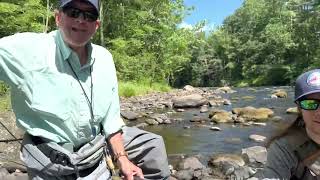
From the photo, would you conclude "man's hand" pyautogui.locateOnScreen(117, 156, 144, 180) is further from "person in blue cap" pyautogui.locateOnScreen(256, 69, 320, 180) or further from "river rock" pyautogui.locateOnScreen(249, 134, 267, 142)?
"river rock" pyautogui.locateOnScreen(249, 134, 267, 142)

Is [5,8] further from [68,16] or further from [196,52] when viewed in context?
[196,52]

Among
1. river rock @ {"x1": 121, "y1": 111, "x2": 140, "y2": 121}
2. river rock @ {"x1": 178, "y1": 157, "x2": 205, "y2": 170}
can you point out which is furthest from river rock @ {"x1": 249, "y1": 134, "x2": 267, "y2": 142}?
river rock @ {"x1": 121, "y1": 111, "x2": 140, "y2": 121}

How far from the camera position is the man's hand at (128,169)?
226 cm

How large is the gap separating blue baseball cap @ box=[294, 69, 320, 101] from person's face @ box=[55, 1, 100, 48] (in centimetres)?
105

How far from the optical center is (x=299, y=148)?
88.3 inches

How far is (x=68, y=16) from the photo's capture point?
221 centimetres

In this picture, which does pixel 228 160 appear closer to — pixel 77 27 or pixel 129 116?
pixel 129 116

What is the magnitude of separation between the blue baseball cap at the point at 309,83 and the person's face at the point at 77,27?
1049mm

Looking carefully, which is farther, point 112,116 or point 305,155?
point 112,116

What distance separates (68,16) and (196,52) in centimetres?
7061

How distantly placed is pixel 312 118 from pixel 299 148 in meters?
0.18

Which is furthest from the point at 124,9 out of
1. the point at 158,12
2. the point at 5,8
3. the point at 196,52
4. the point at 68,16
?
the point at 196,52

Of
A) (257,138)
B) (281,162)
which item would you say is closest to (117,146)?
(281,162)

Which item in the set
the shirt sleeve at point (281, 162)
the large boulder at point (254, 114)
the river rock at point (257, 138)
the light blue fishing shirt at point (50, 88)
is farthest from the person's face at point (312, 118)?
the large boulder at point (254, 114)
